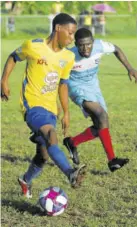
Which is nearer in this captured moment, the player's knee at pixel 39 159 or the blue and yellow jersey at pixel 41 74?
the blue and yellow jersey at pixel 41 74

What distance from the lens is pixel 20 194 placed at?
636cm

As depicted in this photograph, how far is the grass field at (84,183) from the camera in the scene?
5516 millimetres

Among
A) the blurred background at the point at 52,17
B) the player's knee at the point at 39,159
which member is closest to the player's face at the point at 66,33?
the player's knee at the point at 39,159

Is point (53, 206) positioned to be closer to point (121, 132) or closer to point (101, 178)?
point (101, 178)

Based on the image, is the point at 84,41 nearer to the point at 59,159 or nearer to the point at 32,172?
the point at 32,172

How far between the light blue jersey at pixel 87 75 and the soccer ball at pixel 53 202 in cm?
232

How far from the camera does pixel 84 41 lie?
23.8ft

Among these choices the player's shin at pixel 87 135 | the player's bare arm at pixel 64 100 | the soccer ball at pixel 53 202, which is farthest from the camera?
the player's shin at pixel 87 135

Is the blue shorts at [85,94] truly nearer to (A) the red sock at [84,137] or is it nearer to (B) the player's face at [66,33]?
(A) the red sock at [84,137]

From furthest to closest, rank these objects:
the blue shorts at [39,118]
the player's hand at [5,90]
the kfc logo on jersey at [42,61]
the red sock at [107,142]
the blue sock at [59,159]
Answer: the red sock at [107,142], the player's hand at [5,90], the kfc logo on jersey at [42,61], the blue shorts at [39,118], the blue sock at [59,159]

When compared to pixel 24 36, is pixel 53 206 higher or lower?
higher

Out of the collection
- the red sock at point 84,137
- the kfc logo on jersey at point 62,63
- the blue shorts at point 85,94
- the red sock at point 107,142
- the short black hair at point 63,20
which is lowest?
the red sock at point 84,137

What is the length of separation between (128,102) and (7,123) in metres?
3.65

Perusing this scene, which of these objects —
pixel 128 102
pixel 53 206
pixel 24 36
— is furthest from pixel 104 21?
pixel 53 206
